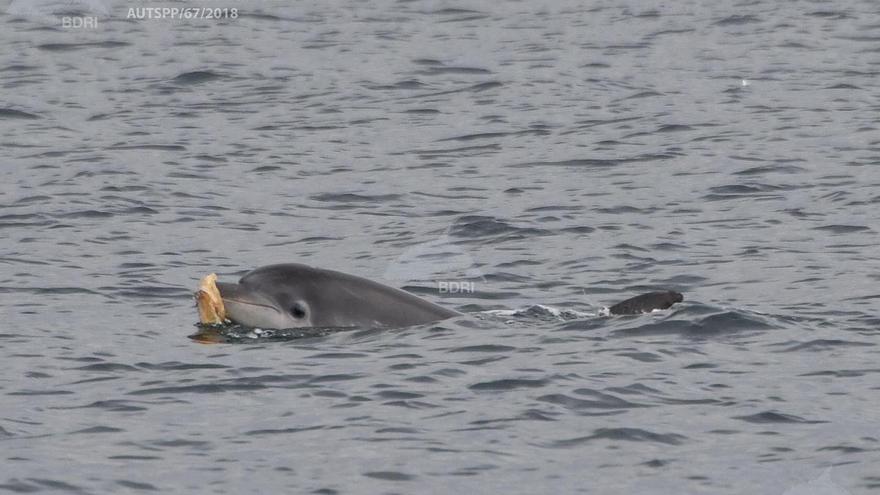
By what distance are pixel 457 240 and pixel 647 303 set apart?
5036mm

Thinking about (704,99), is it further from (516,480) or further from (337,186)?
(516,480)

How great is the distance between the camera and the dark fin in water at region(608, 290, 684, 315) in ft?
52.2

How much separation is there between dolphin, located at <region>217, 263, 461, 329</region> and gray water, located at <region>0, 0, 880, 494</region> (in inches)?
8.1

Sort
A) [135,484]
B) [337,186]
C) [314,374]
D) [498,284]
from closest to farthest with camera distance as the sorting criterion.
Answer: [135,484] → [314,374] → [498,284] → [337,186]

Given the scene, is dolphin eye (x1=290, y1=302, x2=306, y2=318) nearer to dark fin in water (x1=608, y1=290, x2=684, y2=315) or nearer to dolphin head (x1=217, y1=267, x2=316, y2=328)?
dolphin head (x1=217, y1=267, x2=316, y2=328)

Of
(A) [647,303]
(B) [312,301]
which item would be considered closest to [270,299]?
(B) [312,301]

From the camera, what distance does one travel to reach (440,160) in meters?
25.2

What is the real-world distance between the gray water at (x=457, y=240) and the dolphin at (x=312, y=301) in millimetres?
204

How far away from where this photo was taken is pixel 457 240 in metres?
20.7

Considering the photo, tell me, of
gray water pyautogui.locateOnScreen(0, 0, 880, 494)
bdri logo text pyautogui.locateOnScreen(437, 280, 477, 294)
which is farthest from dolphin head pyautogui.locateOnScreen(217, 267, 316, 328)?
bdri logo text pyautogui.locateOnScreen(437, 280, 477, 294)

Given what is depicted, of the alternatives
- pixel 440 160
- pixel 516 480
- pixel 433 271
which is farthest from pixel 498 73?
pixel 516 480

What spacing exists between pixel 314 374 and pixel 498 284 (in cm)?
441

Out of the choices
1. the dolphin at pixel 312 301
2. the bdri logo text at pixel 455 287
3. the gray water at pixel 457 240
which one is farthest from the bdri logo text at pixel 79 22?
the dolphin at pixel 312 301

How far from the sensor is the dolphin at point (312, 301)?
15.6m
